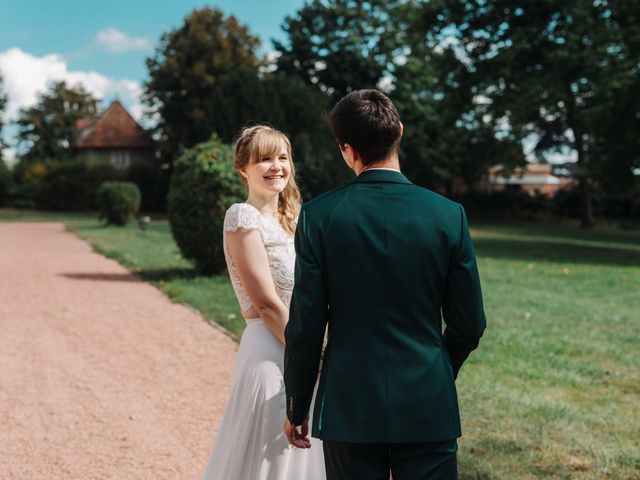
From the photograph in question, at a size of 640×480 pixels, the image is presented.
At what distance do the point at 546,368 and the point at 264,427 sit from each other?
4.49m

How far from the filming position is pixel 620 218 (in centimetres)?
4119

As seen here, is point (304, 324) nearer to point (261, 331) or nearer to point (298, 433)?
point (298, 433)

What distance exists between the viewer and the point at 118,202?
98.0 feet

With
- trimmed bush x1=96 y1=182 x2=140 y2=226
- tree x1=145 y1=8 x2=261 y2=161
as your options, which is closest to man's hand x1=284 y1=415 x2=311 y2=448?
trimmed bush x1=96 y1=182 x2=140 y2=226

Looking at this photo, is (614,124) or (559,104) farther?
(559,104)

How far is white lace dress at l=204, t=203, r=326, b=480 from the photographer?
3.06 metres

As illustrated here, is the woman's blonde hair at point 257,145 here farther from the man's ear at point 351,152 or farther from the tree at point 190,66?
the tree at point 190,66

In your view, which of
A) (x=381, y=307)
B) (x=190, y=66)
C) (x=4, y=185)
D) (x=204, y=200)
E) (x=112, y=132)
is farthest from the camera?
(x=112, y=132)

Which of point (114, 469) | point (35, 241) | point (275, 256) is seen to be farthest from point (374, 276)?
point (35, 241)

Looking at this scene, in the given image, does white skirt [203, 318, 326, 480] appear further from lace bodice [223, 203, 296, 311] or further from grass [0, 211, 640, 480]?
grass [0, 211, 640, 480]

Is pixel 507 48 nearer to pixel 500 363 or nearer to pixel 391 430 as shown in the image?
pixel 500 363

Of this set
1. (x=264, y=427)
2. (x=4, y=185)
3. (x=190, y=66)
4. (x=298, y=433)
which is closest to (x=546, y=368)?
(x=264, y=427)

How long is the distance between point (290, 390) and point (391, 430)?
1.15 feet

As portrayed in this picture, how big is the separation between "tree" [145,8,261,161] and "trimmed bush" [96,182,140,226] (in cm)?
1328
